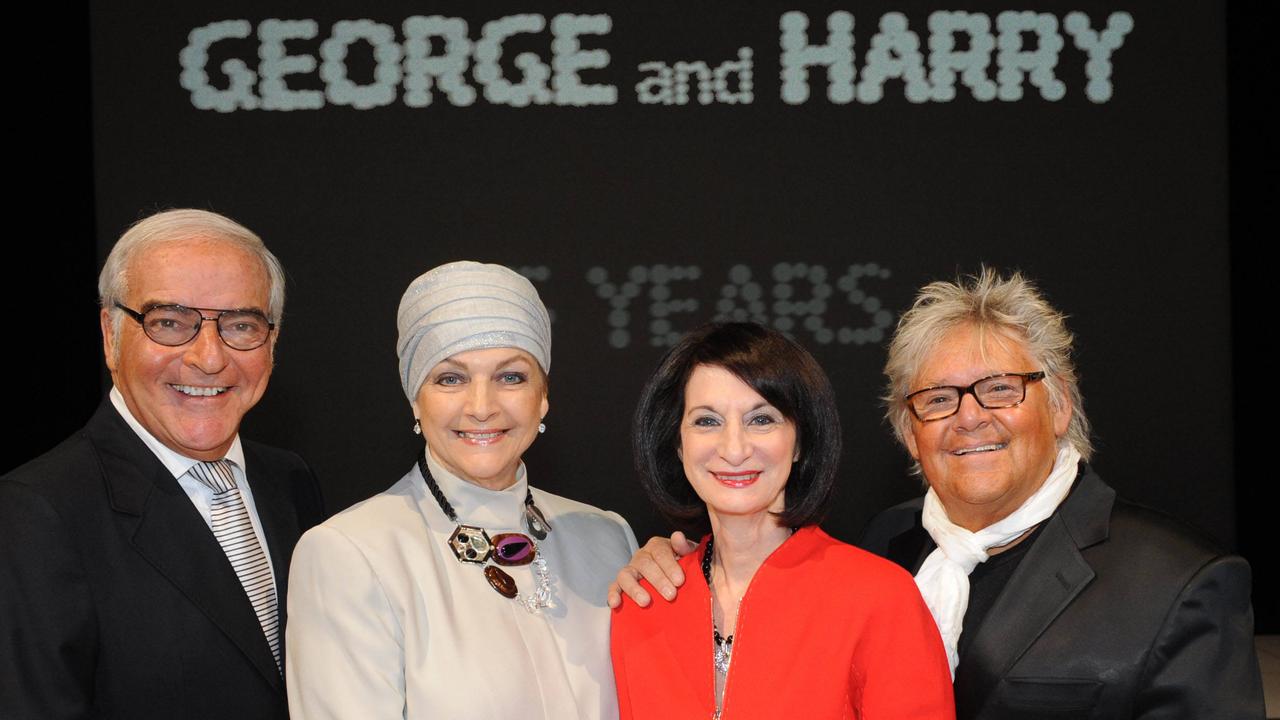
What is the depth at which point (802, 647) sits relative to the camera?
2146 millimetres

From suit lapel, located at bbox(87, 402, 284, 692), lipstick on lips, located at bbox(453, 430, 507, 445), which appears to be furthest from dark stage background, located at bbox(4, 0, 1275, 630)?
lipstick on lips, located at bbox(453, 430, 507, 445)

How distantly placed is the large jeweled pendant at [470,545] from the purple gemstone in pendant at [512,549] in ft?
0.06

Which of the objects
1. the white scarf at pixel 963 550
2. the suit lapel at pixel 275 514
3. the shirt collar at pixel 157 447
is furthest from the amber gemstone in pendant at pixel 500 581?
the white scarf at pixel 963 550

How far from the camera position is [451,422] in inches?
91.1

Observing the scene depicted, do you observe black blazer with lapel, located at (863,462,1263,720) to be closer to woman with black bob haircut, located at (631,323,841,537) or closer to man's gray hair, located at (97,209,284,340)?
woman with black bob haircut, located at (631,323,841,537)

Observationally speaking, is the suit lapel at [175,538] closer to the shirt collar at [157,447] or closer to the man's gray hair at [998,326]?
the shirt collar at [157,447]

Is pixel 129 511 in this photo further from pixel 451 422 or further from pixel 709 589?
pixel 709 589

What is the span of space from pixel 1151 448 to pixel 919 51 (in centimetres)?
228

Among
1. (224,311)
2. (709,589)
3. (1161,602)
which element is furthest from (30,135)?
(1161,602)

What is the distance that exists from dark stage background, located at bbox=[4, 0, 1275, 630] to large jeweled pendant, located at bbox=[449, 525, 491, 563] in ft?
10.7

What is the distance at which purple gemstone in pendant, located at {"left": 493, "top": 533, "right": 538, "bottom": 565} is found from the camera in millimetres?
2326

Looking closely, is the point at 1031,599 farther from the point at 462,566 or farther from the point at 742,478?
the point at 462,566

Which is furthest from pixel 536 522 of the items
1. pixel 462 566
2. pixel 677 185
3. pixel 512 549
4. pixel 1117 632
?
pixel 677 185

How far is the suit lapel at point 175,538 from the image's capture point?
7.82 feet
